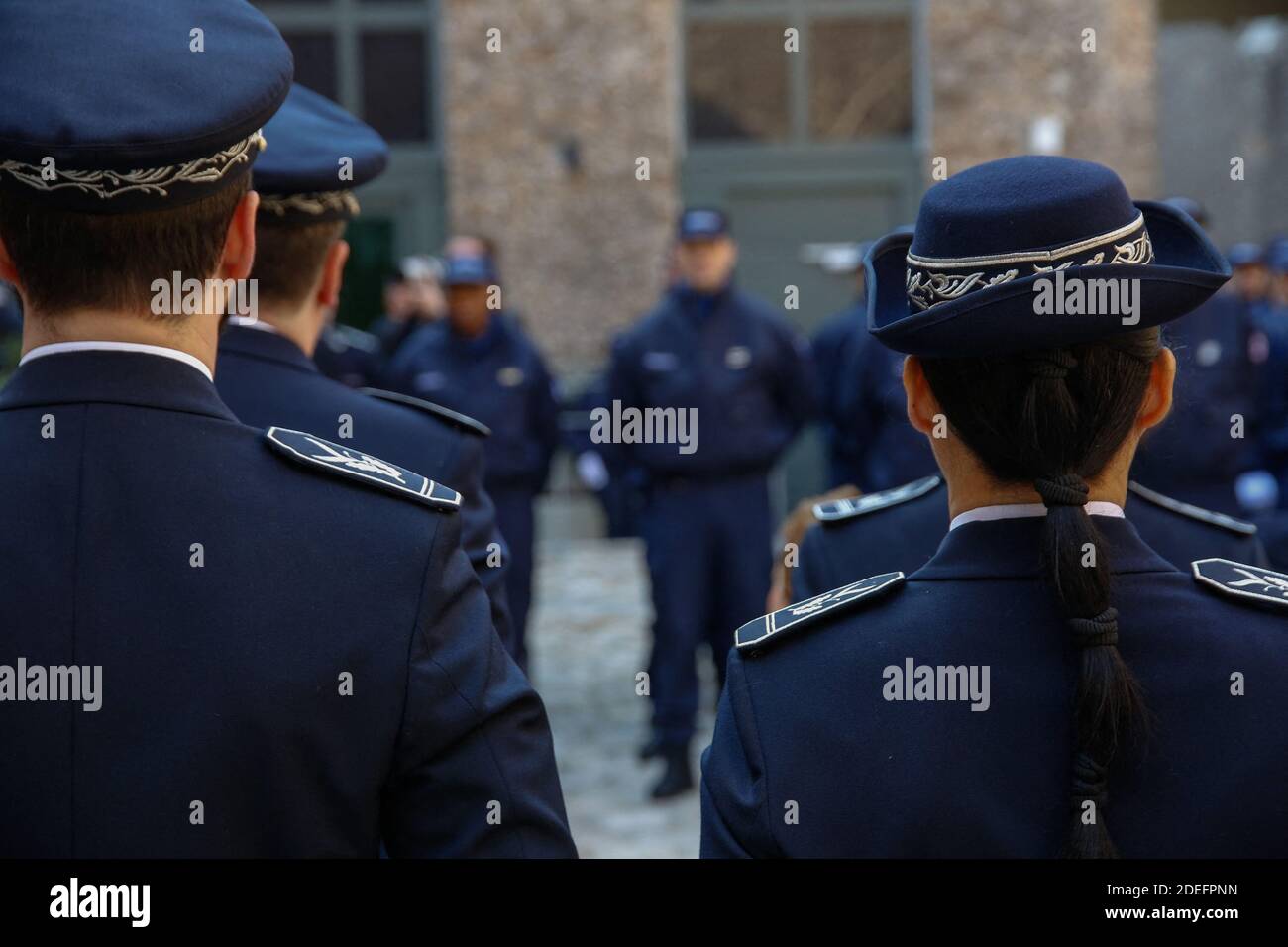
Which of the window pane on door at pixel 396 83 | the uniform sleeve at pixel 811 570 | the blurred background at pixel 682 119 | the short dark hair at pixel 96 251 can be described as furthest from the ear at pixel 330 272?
the window pane on door at pixel 396 83

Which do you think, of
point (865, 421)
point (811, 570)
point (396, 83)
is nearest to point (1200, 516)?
point (811, 570)

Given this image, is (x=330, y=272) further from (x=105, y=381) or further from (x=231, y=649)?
(x=231, y=649)

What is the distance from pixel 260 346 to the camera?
2.75 meters

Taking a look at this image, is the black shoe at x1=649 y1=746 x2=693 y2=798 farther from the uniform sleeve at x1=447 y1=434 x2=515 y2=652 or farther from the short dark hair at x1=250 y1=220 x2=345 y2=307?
the short dark hair at x1=250 y1=220 x2=345 y2=307

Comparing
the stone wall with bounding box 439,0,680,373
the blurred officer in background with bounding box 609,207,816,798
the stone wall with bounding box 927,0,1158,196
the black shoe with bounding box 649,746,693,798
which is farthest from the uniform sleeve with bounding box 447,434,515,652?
the stone wall with bounding box 927,0,1158,196

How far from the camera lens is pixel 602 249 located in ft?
38.3

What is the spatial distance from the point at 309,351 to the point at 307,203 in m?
0.26

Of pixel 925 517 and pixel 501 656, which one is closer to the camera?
pixel 501 656

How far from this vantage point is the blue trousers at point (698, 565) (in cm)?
633

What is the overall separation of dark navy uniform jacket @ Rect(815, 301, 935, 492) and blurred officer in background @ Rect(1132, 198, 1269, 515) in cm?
98

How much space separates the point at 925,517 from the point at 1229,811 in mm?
1241

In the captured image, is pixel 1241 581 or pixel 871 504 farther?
pixel 871 504
